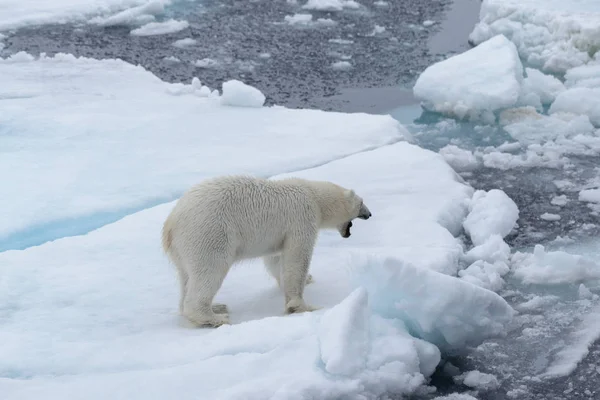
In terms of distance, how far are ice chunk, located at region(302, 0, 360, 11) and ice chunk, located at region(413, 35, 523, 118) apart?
3.52 m

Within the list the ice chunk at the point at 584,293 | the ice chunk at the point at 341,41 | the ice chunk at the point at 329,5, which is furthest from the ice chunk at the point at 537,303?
the ice chunk at the point at 329,5

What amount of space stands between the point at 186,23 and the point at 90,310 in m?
6.90

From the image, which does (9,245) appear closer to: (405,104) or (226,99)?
(226,99)

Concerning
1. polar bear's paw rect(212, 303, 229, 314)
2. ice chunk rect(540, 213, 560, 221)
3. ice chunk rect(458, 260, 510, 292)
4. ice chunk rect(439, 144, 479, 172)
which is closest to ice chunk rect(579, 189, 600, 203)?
ice chunk rect(540, 213, 560, 221)

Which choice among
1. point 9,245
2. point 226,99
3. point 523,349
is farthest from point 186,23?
point 523,349

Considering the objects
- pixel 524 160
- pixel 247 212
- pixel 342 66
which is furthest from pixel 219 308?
pixel 342 66

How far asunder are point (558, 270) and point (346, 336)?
1.74 metres

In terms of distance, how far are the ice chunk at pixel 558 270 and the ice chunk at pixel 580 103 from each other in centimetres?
302

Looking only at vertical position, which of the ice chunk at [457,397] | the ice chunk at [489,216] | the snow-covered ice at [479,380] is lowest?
the ice chunk at [489,216]

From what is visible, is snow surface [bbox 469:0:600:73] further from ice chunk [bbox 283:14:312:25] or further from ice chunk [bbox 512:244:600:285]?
ice chunk [bbox 512:244:600:285]

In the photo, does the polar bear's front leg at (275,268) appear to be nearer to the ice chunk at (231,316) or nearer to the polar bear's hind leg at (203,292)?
the ice chunk at (231,316)

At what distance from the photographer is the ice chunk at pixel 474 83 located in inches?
288

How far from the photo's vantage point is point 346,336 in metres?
3.29

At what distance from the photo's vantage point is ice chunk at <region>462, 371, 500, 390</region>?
3518 millimetres
